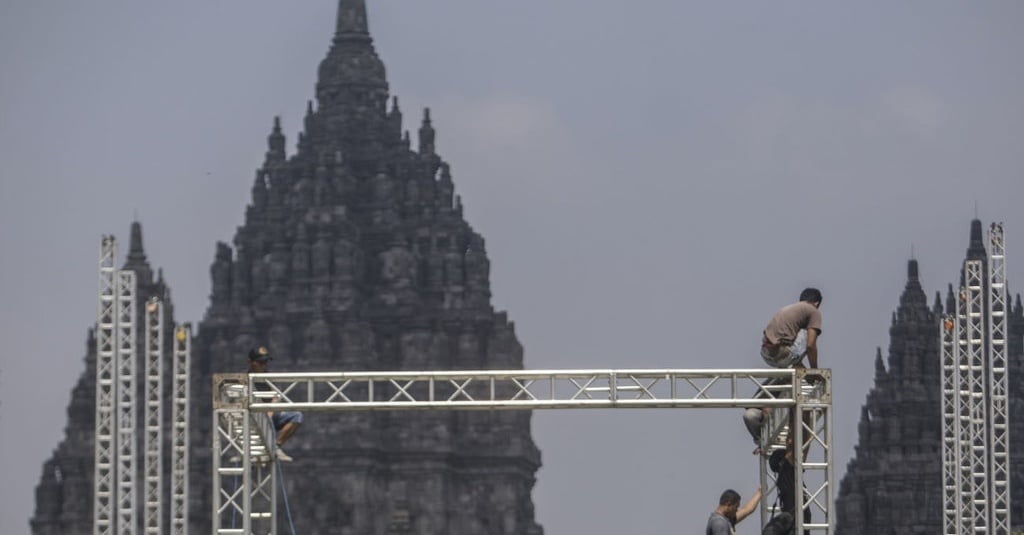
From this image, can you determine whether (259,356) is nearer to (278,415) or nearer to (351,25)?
(278,415)

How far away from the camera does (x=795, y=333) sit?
56.9 metres

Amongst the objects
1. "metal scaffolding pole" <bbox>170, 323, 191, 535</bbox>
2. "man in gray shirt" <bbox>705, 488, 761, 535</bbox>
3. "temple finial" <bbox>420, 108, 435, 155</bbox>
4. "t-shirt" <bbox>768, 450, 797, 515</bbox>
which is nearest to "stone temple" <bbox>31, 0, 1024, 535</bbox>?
"temple finial" <bbox>420, 108, 435, 155</bbox>

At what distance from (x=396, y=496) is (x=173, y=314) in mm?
12696

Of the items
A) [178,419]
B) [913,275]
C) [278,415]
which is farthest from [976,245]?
[278,415]

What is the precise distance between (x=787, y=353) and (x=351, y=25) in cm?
11227

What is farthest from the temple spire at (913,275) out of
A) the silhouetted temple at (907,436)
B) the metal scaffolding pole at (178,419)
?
the metal scaffolding pole at (178,419)

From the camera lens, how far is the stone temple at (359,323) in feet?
513

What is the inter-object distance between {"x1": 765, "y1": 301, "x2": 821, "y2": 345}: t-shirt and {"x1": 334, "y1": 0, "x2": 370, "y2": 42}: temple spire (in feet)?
367

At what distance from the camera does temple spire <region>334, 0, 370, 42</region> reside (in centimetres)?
16825

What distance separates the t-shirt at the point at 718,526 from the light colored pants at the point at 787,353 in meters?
5.81

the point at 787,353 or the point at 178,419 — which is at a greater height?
the point at 178,419

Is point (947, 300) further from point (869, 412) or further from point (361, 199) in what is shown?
point (361, 199)

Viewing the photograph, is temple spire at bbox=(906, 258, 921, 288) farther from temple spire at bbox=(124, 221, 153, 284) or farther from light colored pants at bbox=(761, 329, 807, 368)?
light colored pants at bbox=(761, 329, 807, 368)

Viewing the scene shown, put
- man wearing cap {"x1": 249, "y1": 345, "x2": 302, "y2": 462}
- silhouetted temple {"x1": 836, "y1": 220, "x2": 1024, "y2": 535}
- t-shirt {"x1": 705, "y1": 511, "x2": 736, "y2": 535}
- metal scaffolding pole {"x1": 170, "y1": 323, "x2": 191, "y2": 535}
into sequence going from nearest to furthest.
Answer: t-shirt {"x1": 705, "y1": 511, "x2": 736, "y2": 535}
man wearing cap {"x1": 249, "y1": 345, "x2": 302, "y2": 462}
metal scaffolding pole {"x1": 170, "y1": 323, "x2": 191, "y2": 535}
silhouetted temple {"x1": 836, "y1": 220, "x2": 1024, "y2": 535}
